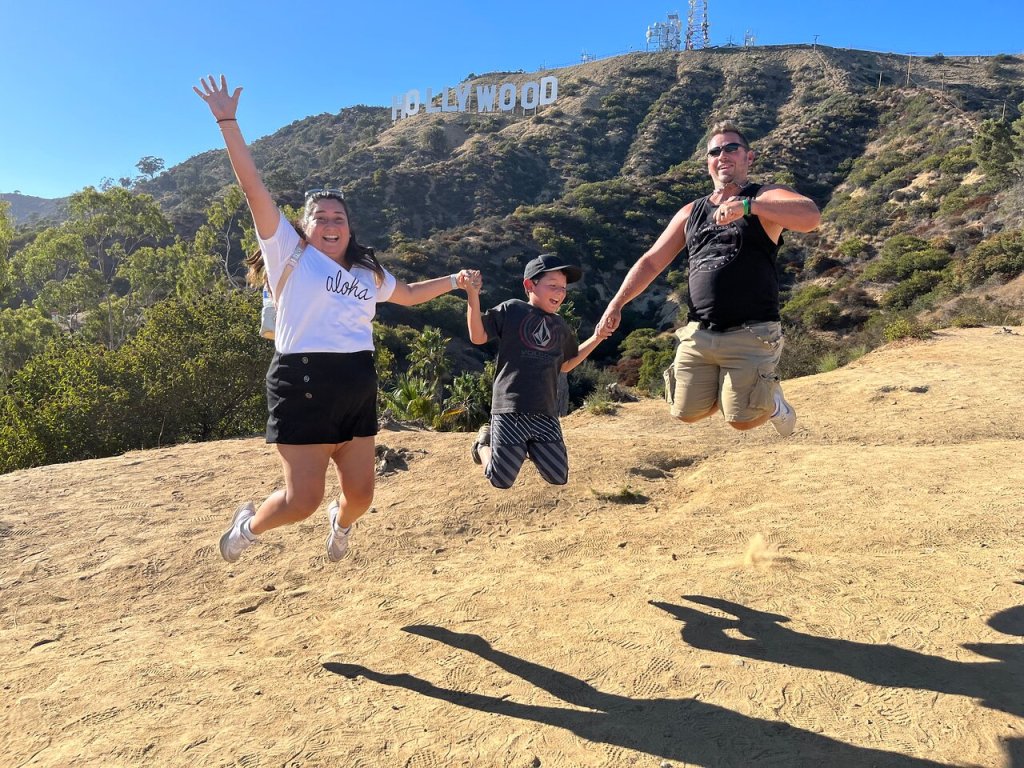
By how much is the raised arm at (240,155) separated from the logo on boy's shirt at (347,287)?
0.36 meters

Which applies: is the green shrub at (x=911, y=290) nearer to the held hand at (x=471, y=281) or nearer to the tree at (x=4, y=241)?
the held hand at (x=471, y=281)

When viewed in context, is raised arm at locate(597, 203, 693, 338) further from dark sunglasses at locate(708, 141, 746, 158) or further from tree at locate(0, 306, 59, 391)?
tree at locate(0, 306, 59, 391)

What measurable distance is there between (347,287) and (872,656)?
318cm

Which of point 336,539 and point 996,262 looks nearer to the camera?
point 336,539

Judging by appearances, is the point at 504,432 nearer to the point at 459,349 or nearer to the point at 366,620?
the point at 366,620

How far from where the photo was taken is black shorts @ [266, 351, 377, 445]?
10.1 feet

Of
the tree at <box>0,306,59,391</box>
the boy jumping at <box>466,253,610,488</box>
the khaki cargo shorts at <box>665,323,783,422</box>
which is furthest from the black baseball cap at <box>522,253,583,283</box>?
the tree at <box>0,306,59,391</box>

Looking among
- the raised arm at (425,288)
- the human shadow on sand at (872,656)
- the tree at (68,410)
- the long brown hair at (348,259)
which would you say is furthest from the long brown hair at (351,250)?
the tree at (68,410)

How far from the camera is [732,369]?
3.95 metres

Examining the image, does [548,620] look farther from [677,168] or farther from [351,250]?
[677,168]

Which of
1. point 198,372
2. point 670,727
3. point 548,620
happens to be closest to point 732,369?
point 548,620

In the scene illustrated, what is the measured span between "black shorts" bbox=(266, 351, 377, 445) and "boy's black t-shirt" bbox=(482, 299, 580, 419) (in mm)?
1141

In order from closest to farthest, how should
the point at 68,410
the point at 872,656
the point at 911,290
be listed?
1. the point at 872,656
2. the point at 68,410
3. the point at 911,290

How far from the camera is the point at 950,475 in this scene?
6004 millimetres
